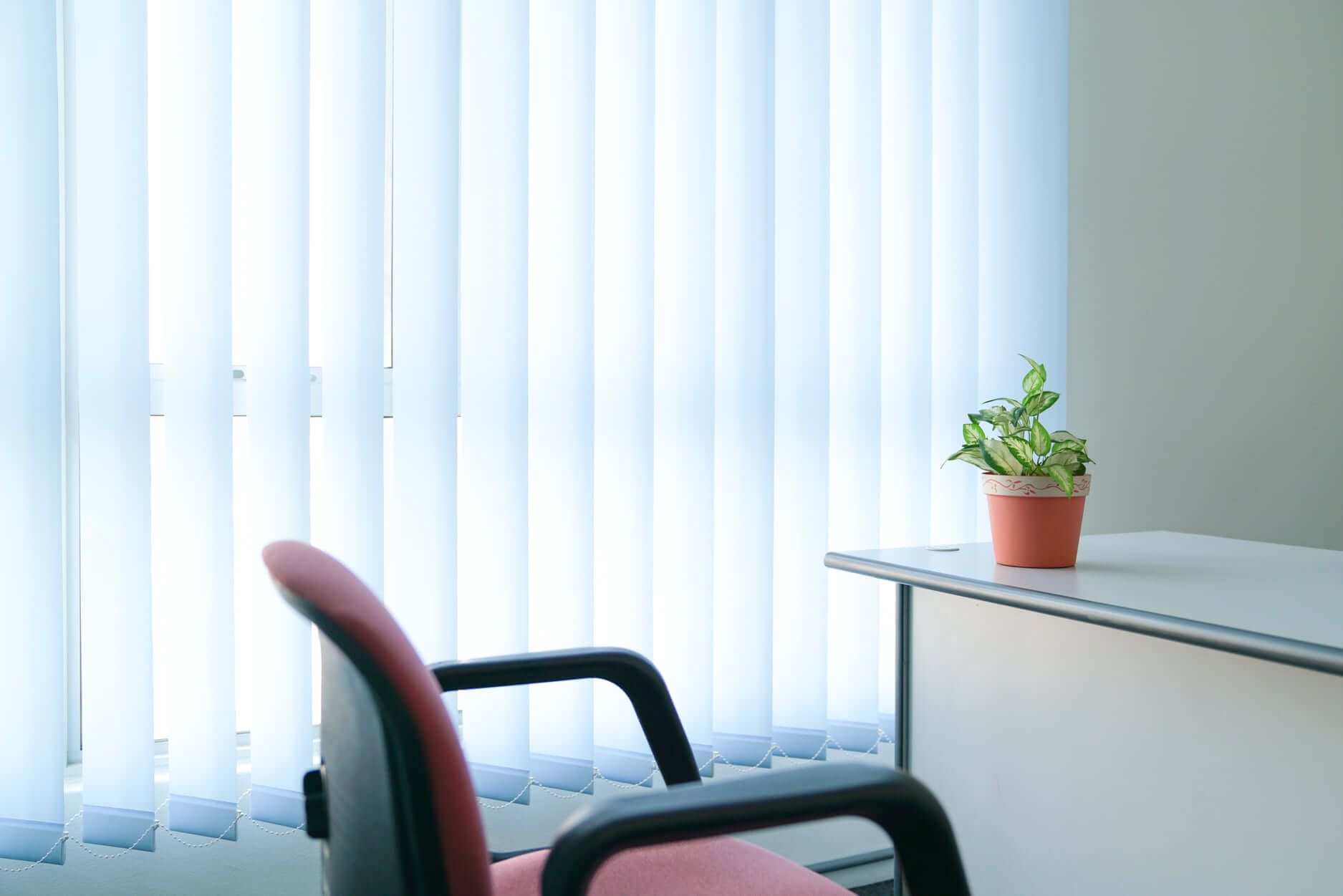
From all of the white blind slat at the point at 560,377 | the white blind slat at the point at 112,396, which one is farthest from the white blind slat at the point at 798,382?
the white blind slat at the point at 112,396

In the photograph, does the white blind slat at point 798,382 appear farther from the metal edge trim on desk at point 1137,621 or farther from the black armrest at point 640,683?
the black armrest at point 640,683

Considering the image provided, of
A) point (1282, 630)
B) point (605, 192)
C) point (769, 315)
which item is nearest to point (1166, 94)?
point (769, 315)

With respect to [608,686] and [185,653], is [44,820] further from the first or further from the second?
[608,686]

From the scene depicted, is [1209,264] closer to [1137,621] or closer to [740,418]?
[740,418]

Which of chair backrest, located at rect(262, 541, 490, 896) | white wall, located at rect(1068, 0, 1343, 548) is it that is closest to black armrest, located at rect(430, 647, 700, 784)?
chair backrest, located at rect(262, 541, 490, 896)

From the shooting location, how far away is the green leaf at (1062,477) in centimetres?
132

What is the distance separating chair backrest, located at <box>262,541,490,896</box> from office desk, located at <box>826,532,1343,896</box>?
80 cm

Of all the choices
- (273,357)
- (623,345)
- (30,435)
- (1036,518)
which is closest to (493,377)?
(623,345)

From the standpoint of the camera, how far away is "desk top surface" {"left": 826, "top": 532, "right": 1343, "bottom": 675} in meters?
0.97

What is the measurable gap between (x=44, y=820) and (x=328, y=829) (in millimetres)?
990

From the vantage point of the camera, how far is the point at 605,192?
1.87m

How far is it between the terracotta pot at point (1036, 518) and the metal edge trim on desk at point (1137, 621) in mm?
147

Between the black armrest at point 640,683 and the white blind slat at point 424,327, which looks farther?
the white blind slat at point 424,327

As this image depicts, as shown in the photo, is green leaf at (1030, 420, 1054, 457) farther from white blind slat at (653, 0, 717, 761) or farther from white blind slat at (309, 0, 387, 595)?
white blind slat at (309, 0, 387, 595)
